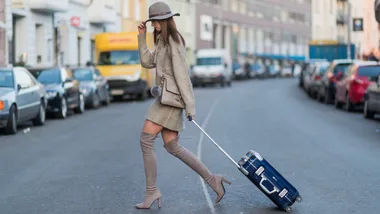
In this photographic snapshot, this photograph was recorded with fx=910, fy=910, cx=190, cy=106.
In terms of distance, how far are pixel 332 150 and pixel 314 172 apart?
3.18 metres

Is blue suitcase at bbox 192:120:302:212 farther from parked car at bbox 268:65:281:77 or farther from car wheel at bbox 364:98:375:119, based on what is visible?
parked car at bbox 268:65:281:77

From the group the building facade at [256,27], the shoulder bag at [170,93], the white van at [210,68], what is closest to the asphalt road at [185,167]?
the shoulder bag at [170,93]

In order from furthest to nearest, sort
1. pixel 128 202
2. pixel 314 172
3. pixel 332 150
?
pixel 332 150 < pixel 314 172 < pixel 128 202

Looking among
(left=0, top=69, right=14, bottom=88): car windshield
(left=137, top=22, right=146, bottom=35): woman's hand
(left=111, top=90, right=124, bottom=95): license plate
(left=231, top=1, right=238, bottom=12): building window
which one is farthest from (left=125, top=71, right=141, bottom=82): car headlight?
(left=231, top=1, right=238, bottom=12): building window

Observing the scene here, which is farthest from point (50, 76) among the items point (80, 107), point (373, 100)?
point (373, 100)

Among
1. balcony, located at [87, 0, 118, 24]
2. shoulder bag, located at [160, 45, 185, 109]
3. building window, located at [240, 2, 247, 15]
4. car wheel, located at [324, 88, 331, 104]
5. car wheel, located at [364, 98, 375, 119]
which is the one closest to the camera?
shoulder bag, located at [160, 45, 185, 109]

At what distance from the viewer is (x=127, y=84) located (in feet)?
117

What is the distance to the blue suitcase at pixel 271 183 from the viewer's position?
8203mm

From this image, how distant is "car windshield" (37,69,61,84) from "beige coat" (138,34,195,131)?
16.5 m

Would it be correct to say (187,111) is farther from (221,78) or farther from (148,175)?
(221,78)

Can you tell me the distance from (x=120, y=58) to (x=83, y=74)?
21.9 feet

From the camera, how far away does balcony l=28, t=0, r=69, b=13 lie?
38281 mm

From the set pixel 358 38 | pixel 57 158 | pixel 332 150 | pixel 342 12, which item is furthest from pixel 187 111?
pixel 342 12

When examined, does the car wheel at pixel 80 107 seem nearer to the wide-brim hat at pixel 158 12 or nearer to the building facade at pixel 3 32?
the building facade at pixel 3 32
